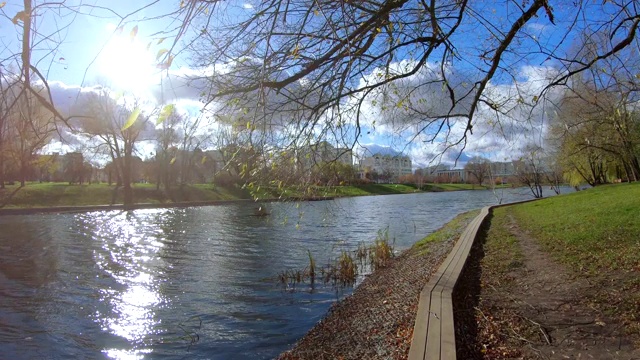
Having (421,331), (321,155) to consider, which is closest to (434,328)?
(421,331)

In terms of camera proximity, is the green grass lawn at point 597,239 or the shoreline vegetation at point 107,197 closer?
the green grass lawn at point 597,239

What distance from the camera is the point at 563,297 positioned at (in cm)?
545

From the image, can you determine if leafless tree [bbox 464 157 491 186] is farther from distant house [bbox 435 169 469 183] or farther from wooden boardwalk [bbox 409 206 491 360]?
wooden boardwalk [bbox 409 206 491 360]

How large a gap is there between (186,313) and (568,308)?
19.9 feet

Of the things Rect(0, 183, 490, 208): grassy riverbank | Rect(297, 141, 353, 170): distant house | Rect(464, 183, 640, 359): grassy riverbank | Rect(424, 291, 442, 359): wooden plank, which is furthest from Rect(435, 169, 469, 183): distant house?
Rect(0, 183, 490, 208): grassy riverbank

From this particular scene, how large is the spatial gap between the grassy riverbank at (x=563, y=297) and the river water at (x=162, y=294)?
247 centimetres

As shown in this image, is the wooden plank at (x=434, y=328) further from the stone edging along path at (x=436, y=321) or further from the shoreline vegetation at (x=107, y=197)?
the shoreline vegetation at (x=107, y=197)

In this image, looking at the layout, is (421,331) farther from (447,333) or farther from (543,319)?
(543,319)

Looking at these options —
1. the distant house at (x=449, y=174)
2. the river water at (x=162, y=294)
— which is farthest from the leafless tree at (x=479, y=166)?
the river water at (x=162, y=294)

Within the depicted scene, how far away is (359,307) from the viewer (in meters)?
7.04

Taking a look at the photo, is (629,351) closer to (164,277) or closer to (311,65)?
(311,65)

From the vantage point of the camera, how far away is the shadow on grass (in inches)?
163

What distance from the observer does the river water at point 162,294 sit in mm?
6402

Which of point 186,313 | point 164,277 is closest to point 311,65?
point 186,313
